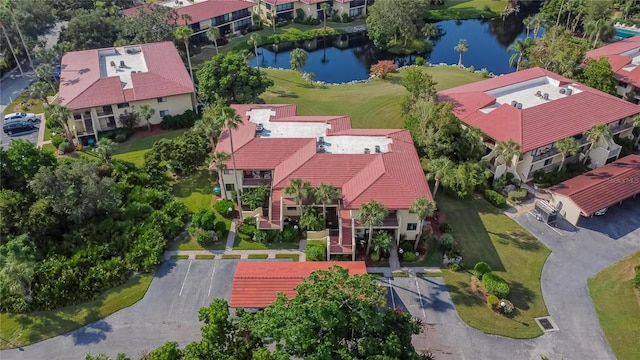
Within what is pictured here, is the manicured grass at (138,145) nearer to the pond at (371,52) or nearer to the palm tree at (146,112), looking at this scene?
the palm tree at (146,112)

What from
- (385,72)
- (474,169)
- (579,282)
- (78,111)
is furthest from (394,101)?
(78,111)

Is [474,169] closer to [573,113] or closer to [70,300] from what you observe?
[573,113]

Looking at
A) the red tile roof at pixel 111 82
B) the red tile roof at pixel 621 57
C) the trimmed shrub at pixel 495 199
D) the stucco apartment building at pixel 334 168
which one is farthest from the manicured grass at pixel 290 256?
the red tile roof at pixel 621 57

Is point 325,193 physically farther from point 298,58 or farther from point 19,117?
point 19,117

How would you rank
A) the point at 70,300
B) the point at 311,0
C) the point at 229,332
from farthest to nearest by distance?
the point at 311,0
the point at 70,300
the point at 229,332

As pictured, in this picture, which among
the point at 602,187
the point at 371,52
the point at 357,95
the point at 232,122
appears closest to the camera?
the point at 232,122

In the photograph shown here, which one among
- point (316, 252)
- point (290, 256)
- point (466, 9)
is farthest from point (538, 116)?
point (466, 9)

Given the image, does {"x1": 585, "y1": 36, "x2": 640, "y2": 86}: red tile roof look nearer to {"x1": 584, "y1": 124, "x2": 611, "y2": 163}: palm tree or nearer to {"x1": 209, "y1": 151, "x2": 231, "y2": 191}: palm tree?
{"x1": 584, "y1": 124, "x2": 611, "y2": 163}: palm tree

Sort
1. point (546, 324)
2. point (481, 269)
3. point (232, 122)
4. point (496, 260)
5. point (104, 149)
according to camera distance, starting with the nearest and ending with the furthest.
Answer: point (546, 324), point (481, 269), point (496, 260), point (232, 122), point (104, 149)
